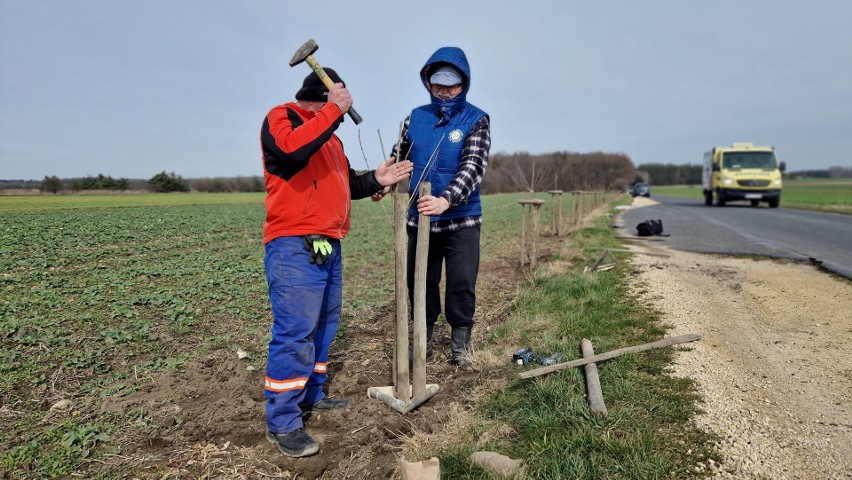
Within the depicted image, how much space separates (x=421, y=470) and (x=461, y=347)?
6.07 feet

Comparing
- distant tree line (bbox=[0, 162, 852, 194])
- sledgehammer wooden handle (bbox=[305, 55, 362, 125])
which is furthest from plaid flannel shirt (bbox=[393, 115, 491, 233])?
distant tree line (bbox=[0, 162, 852, 194])

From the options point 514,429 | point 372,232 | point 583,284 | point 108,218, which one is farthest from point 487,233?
point 514,429

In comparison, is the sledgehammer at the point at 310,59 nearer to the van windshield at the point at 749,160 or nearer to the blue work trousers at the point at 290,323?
the blue work trousers at the point at 290,323

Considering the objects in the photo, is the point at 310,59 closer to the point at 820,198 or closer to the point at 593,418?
the point at 593,418

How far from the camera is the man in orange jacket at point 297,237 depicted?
109 inches

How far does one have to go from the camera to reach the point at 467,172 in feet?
11.6

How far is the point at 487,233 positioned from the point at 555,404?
1292cm

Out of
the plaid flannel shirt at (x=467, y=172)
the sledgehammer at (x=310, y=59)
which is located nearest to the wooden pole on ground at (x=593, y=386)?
the plaid flannel shirt at (x=467, y=172)

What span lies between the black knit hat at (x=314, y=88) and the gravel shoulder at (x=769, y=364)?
2.94 m

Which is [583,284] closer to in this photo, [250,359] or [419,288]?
[419,288]

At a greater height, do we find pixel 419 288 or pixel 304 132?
pixel 304 132

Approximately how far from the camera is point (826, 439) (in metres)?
2.72

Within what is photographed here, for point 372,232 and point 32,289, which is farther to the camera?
point 372,232

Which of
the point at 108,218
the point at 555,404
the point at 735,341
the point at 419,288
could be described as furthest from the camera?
the point at 108,218
